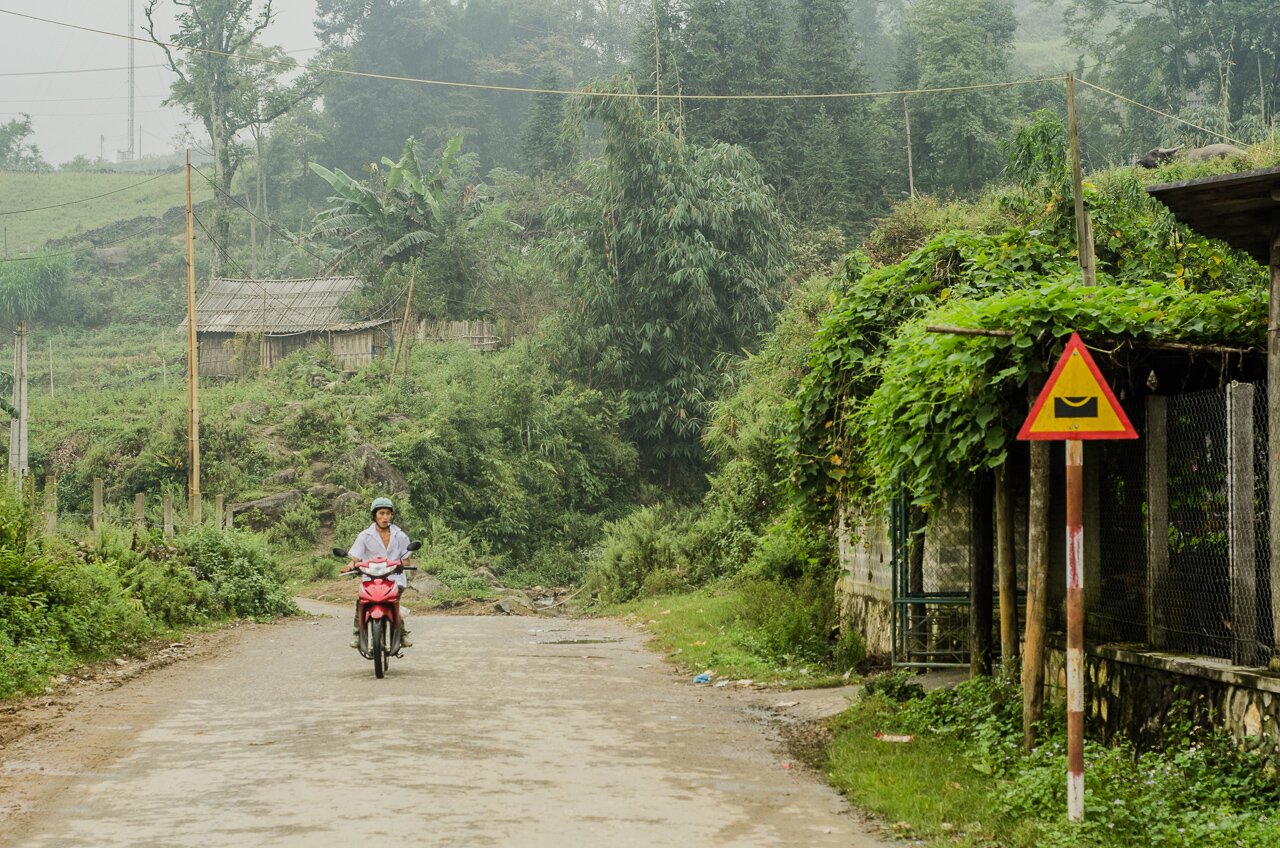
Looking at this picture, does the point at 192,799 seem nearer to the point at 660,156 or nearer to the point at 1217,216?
the point at 1217,216

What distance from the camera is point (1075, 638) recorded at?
6738mm

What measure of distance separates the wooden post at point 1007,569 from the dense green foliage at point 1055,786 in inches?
10.4

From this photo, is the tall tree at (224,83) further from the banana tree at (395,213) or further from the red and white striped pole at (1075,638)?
the red and white striped pole at (1075,638)

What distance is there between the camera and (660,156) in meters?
40.2

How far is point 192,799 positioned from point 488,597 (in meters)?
23.5

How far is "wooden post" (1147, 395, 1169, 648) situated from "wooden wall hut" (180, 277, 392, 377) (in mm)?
39028

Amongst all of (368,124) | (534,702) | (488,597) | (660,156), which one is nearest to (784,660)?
(534,702)

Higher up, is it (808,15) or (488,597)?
(808,15)

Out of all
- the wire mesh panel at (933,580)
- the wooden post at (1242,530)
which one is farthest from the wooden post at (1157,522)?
the wire mesh panel at (933,580)

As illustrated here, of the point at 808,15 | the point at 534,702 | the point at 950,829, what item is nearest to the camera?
the point at 950,829

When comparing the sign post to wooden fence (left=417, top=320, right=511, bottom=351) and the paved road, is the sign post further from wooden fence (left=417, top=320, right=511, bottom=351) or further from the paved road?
wooden fence (left=417, top=320, right=511, bottom=351)

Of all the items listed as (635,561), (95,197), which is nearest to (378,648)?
(635,561)

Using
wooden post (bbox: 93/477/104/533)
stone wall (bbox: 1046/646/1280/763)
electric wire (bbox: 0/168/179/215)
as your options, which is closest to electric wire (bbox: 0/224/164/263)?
electric wire (bbox: 0/168/179/215)

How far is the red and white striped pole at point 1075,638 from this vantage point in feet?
21.4
